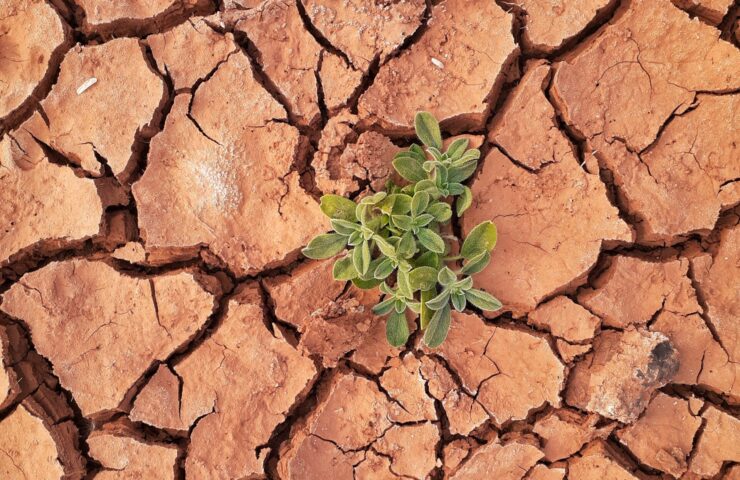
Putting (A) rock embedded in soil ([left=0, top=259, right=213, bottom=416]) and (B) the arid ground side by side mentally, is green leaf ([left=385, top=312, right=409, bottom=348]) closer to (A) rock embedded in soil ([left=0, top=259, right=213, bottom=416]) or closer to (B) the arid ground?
(B) the arid ground

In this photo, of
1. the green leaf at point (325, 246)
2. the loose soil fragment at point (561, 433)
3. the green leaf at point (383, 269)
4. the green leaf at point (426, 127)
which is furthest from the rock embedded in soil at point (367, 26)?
the loose soil fragment at point (561, 433)

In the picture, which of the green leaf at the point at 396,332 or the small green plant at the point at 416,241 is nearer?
the small green plant at the point at 416,241

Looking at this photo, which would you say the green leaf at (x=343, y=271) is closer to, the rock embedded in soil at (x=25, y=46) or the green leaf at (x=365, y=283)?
the green leaf at (x=365, y=283)

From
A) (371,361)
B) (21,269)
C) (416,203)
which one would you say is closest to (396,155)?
(416,203)

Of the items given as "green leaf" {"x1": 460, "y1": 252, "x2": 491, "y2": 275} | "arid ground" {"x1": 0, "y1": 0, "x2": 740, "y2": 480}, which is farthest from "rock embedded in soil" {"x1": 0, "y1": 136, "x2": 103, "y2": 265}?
"green leaf" {"x1": 460, "y1": 252, "x2": 491, "y2": 275}

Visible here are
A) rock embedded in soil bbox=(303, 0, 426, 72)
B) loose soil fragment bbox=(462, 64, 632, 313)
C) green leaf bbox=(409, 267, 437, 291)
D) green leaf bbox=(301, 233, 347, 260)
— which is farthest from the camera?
rock embedded in soil bbox=(303, 0, 426, 72)
